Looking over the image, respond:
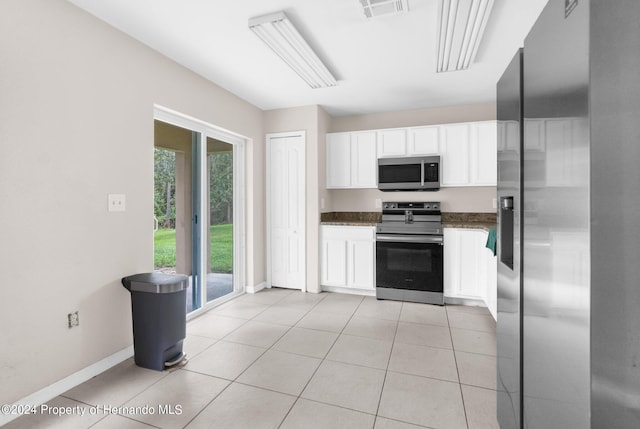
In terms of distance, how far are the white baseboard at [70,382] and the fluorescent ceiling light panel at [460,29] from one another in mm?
3459

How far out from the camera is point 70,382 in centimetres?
197

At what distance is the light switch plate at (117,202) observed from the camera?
2.26 m

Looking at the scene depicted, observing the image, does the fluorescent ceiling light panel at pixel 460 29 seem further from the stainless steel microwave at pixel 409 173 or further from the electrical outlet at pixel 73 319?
the electrical outlet at pixel 73 319

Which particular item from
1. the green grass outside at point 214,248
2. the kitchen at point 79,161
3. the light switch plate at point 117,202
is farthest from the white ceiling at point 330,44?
the green grass outside at point 214,248

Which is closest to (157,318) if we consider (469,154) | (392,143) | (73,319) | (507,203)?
(73,319)

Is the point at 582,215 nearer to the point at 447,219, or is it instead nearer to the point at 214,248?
the point at 214,248

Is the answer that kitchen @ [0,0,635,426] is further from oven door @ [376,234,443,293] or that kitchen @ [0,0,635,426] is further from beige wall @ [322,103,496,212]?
beige wall @ [322,103,496,212]

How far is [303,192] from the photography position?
415 centimetres

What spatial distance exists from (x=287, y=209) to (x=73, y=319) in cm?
267

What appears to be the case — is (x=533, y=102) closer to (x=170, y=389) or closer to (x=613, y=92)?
(x=613, y=92)

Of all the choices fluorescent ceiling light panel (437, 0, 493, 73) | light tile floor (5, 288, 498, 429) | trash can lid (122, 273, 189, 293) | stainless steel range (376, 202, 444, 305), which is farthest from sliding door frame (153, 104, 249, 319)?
fluorescent ceiling light panel (437, 0, 493, 73)

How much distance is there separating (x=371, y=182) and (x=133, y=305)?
318 cm

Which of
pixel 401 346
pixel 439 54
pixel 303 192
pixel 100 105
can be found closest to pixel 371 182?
pixel 303 192

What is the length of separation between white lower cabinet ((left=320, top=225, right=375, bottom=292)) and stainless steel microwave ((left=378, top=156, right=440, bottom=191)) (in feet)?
2.34
